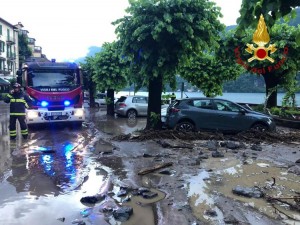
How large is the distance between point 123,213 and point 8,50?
6433 centimetres

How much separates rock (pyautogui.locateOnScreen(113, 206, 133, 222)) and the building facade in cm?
5821

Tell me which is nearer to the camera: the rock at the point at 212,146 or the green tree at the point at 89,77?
the rock at the point at 212,146

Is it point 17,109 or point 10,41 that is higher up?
point 10,41

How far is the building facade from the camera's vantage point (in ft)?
190

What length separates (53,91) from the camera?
44.4 feet

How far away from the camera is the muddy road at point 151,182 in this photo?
470 cm

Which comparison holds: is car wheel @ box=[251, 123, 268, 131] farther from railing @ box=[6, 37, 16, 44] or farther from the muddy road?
railing @ box=[6, 37, 16, 44]

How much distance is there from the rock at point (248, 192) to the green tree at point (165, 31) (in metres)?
5.83

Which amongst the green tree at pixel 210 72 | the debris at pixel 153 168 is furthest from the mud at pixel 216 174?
the green tree at pixel 210 72

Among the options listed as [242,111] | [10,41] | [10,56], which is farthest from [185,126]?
[10,56]

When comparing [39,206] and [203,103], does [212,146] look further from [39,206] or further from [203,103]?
[39,206]

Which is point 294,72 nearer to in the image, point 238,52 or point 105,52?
point 238,52

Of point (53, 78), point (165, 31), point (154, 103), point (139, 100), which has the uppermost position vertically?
point (165, 31)

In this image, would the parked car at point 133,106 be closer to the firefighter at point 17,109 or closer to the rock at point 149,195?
the firefighter at point 17,109
